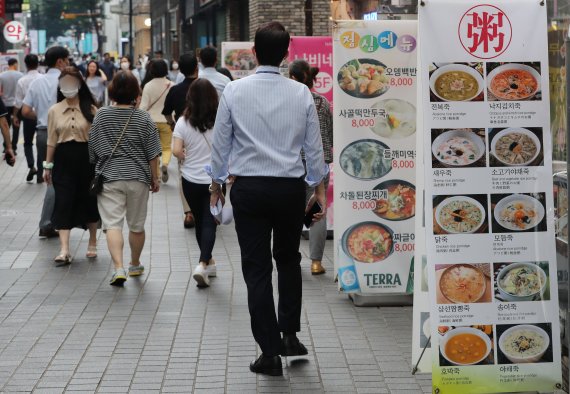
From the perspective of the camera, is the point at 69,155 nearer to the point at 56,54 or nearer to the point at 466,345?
the point at 56,54

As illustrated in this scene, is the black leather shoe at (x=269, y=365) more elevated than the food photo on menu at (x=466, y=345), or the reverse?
the food photo on menu at (x=466, y=345)

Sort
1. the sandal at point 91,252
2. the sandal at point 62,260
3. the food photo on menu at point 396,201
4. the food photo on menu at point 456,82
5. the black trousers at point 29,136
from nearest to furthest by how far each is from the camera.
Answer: the food photo on menu at point 456,82 → the food photo on menu at point 396,201 → the sandal at point 62,260 → the sandal at point 91,252 → the black trousers at point 29,136

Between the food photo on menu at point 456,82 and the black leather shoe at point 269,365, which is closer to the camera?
the food photo on menu at point 456,82

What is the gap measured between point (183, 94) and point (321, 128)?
4.60m

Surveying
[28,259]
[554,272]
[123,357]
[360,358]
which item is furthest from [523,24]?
[28,259]

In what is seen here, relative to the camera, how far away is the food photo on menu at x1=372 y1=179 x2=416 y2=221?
8.77m

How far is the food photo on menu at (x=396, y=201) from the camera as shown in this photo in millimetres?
8773

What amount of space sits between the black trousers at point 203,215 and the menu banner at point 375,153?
1308mm

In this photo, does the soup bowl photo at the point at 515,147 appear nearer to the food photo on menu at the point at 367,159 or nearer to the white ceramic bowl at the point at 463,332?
the white ceramic bowl at the point at 463,332

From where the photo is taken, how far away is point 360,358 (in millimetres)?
7277

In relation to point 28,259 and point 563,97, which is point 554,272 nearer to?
point 563,97

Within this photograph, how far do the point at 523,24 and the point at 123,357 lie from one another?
3.16 metres

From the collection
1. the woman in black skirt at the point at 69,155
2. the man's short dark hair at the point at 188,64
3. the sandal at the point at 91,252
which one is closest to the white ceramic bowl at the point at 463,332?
the woman in black skirt at the point at 69,155

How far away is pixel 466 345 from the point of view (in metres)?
5.95
